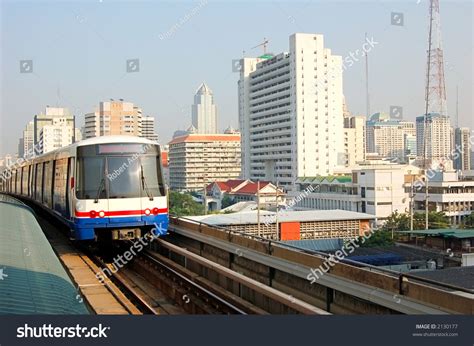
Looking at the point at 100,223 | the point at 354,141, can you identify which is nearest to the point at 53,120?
the point at 100,223

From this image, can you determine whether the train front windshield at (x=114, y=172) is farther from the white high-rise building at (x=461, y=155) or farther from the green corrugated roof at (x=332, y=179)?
the green corrugated roof at (x=332, y=179)

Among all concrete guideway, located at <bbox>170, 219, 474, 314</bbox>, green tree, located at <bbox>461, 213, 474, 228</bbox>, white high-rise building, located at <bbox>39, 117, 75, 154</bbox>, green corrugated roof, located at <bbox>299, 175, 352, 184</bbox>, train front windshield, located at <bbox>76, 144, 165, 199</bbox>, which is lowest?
green tree, located at <bbox>461, 213, 474, 228</bbox>

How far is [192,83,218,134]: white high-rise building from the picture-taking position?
661 centimetres

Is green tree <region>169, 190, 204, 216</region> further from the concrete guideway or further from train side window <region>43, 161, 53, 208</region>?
the concrete guideway

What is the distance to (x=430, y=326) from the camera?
358 centimetres

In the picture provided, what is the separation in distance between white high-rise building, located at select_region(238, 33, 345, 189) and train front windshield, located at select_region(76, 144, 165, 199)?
19.7 metres

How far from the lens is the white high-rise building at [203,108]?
661 cm

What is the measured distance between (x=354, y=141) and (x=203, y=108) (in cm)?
4612

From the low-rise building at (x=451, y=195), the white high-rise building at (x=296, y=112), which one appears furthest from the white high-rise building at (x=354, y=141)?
the low-rise building at (x=451, y=195)

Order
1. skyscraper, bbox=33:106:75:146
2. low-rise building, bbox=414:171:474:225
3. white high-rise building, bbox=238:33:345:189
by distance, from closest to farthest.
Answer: skyscraper, bbox=33:106:75:146 → low-rise building, bbox=414:171:474:225 → white high-rise building, bbox=238:33:345:189

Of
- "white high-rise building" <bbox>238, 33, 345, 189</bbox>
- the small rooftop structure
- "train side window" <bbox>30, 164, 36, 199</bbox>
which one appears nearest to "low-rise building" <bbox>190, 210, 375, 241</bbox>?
"train side window" <bbox>30, 164, 36, 199</bbox>

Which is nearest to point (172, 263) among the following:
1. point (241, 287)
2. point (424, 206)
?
point (241, 287)

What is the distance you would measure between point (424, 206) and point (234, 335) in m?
9.68

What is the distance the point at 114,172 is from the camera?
24.3ft
